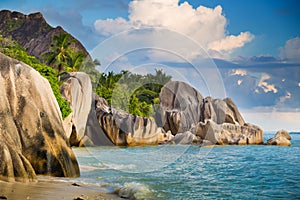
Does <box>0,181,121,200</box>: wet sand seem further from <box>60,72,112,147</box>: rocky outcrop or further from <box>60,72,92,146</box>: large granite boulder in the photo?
<box>60,72,92,146</box>: large granite boulder

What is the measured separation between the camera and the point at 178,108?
138 feet

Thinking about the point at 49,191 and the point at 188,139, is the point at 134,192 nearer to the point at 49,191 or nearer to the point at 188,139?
the point at 49,191

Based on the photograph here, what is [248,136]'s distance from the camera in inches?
1480

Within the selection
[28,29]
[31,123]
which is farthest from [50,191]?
[28,29]

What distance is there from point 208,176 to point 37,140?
20.3 feet

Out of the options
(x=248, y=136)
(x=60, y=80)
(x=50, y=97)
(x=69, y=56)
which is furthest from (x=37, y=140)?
(x=248, y=136)

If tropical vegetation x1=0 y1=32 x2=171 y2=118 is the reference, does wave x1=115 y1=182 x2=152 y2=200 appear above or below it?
below

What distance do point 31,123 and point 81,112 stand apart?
18213mm

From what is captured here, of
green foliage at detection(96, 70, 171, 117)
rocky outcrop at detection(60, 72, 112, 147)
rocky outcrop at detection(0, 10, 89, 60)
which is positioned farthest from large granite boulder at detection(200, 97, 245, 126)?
rocky outcrop at detection(0, 10, 89, 60)

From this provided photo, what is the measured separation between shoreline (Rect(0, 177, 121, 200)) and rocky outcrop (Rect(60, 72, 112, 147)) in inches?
613

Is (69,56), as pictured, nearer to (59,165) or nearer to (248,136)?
(248,136)

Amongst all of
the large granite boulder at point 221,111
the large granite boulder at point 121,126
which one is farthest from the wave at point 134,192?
the large granite boulder at point 221,111

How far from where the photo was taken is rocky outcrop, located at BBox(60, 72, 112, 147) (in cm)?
2559

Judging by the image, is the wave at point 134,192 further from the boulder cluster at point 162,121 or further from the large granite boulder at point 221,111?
the large granite boulder at point 221,111
